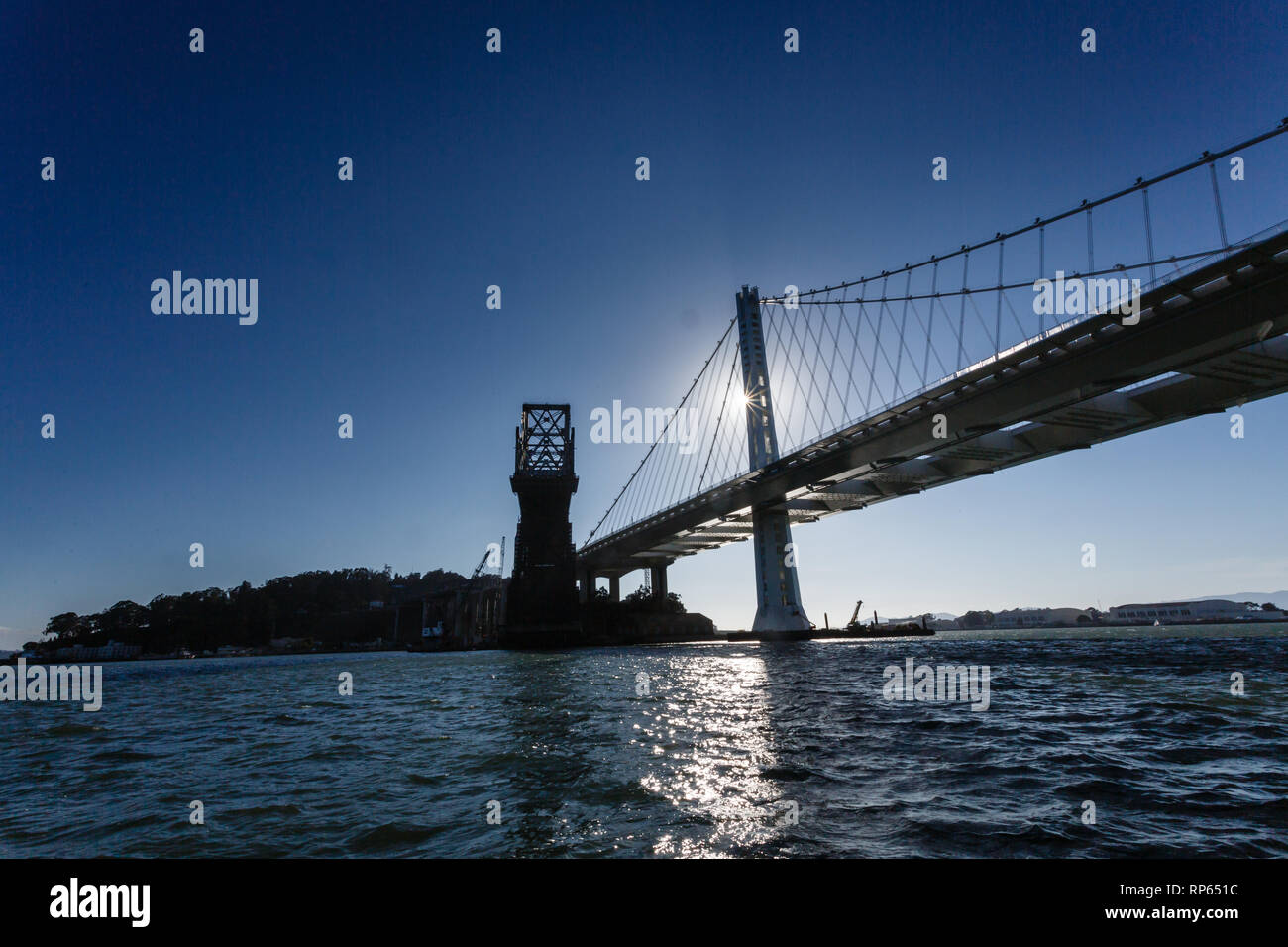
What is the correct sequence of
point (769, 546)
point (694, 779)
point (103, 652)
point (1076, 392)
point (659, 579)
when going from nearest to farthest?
point (694, 779) < point (1076, 392) < point (769, 546) < point (659, 579) < point (103, 652)

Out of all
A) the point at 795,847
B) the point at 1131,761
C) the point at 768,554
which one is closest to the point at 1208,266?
the point at 1131,761

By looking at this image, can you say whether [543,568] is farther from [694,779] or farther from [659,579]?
[694,779]

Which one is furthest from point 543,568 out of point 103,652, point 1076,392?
point 103,652

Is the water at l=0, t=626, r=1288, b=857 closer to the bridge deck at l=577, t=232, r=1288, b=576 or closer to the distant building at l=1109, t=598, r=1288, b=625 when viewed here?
the bridge deck at l=577, t=232, r=1288, b=576

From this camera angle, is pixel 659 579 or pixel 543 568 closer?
pixel 543 568

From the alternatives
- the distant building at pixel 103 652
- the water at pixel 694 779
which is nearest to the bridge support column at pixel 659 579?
the water at pixel 694 779

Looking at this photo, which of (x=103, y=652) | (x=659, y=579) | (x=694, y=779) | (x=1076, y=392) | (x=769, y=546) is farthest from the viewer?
(x=103, y=652)

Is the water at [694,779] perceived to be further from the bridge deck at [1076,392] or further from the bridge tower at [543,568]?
the bridge tower at [543,568]
